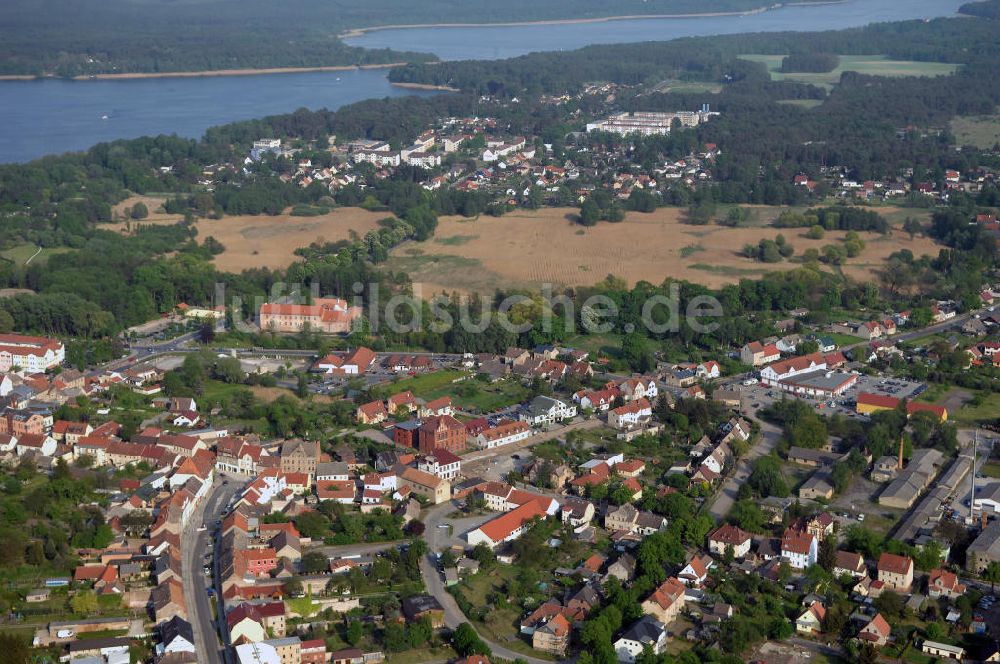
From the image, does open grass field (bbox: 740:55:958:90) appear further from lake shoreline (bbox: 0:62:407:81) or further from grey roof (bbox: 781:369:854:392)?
grey roof (bbox: 781:369:854:392)

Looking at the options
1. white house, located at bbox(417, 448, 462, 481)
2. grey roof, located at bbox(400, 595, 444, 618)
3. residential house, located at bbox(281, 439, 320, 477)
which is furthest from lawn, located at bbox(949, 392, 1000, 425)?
grey roof, located at bbox(400, 595, 444, 618)

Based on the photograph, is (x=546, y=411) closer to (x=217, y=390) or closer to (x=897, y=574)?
(x=217, y=390)

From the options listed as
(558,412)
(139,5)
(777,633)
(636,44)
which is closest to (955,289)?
(558,412)

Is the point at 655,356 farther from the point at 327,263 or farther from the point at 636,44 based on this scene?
the point at 636,44

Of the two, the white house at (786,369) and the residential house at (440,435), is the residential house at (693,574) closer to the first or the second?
the residential house at (440,435)

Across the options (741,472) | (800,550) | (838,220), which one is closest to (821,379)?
(741,472)

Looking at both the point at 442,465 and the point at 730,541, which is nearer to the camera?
the point at 730,541
